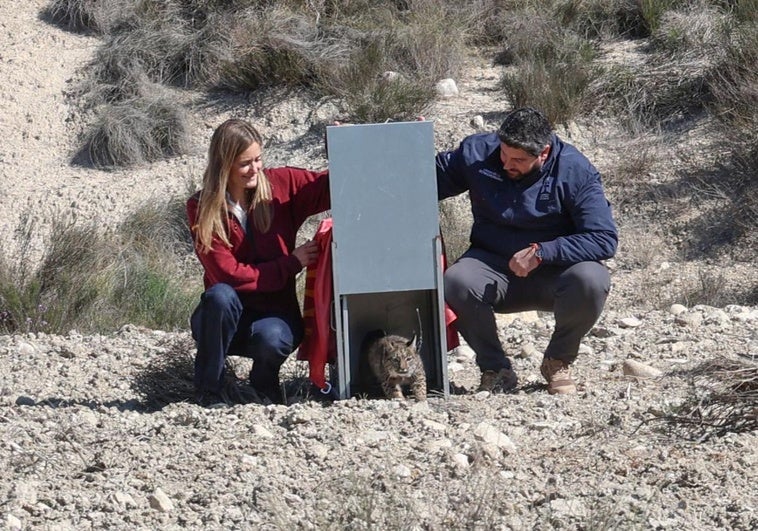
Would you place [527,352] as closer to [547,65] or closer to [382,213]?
[382,213]

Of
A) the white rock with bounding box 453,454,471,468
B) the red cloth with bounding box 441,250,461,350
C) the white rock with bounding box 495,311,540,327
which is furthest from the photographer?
the white rock with bounding box 495,311,540,327

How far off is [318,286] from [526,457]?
1.24 m

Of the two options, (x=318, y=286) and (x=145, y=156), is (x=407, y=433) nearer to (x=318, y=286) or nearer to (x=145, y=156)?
(x=318, y=286)

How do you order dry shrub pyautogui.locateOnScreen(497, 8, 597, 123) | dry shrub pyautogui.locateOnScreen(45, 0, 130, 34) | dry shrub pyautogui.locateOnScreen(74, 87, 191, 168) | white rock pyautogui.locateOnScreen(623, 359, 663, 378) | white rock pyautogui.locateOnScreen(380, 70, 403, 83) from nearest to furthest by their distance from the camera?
1. white rock pyautogui.locateOnScreen(623, 359, 663, 378)
2. dry shrub pyautogui.locateOnScreen(497, 8, 597, 123)
3. white rock pyautogui.locateOnScreen(380, 70, 403, 83)
4. dry shrub pyautogui.locateOnScreen(74, 87, 191, 168)
5. dry shrub pyautogui.locateOnScreen(45, 0, 130, 34)

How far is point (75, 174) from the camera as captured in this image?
37.7 ft

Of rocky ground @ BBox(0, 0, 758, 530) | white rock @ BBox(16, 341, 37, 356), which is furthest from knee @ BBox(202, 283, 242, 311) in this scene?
white rock @ BBox(16, 341, 37, 356)

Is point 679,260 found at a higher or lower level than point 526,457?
higher

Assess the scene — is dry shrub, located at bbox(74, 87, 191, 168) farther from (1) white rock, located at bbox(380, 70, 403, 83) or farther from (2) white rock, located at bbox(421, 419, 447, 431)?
(2) white rock, located at bbox(421, 419, 447, 431)

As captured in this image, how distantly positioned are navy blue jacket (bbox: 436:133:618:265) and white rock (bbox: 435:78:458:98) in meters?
5.76

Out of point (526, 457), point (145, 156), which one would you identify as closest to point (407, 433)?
point (526, 457)

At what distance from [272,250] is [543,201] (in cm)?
121

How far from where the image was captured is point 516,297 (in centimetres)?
581

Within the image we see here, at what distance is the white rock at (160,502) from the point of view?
4375 millimetres

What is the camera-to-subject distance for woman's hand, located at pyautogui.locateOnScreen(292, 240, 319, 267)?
552cm
